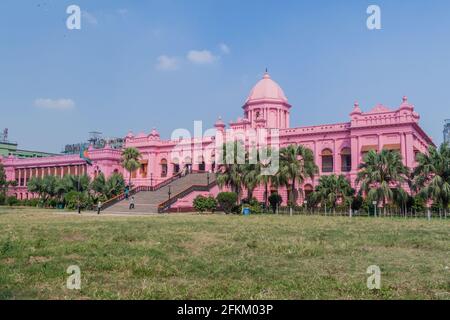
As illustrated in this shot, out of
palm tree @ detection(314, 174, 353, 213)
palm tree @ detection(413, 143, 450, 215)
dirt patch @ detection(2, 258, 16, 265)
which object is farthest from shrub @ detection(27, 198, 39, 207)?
dirt patch @ detection(2, 258, 16, 265)

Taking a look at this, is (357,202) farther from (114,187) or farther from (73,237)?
(73,237)

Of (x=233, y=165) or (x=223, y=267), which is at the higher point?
(x=233, y=165)

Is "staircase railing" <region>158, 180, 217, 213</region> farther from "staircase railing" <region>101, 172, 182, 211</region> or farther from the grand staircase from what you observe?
"staircase railing" <region>101, 172, 182, 211</region>

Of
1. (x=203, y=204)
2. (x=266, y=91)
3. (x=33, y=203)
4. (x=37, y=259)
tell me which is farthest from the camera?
(x=33, y=203)

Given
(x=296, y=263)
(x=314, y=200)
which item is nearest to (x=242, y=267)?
(x=296, y=263)

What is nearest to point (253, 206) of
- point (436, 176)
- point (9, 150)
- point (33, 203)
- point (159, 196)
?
point (159, 196)

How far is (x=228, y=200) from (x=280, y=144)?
1541cm

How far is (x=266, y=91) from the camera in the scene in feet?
203

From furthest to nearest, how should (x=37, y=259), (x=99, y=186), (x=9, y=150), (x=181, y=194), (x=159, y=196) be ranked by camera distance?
(x=9, y=150)
(x=99, y=186)
(x=159, y=196)
(x=181, y=194)
(x=37, y=259)

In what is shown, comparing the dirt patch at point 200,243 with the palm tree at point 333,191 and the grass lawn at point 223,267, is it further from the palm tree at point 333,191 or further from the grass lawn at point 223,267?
the palm tree at point 333,191

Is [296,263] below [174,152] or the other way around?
below
